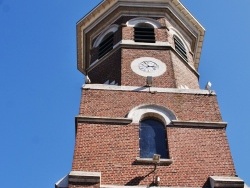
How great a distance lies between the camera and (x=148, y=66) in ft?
70.1

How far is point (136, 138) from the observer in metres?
17.3

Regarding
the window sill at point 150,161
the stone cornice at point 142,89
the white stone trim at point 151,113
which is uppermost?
the stone cornice at point 142,89

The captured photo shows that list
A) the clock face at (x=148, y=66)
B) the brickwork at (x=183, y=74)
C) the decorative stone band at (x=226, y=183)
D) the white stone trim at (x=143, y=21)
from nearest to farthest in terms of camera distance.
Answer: the decorative stone band at (x=226, y=183) → the clock face at (x=148, y=66) → the brickwork at (x=183, y=74) → the white stone trim at (x=143, y=21)

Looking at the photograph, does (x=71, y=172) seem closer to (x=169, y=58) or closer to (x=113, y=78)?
(x=113, y=78)

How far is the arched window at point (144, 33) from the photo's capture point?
77.5ft

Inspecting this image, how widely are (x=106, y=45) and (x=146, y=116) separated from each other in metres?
7.01

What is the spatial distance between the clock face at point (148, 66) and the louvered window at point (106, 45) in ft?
8.54

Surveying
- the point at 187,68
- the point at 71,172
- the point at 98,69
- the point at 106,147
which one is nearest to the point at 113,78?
the point at 98,69

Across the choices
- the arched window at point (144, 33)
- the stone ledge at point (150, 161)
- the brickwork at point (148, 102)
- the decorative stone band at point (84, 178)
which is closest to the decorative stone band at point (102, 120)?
the brickwork at point (148, 102)

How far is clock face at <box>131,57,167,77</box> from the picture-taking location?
20906 mm

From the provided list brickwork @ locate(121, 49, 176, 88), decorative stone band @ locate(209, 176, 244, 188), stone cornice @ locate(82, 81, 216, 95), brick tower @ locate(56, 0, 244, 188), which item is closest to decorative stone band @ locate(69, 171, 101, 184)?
brick tower @ locate(56, 0, 244, 188)

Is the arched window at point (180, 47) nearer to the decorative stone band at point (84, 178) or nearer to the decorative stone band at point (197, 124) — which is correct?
the decorative stone band at point (197, 124)

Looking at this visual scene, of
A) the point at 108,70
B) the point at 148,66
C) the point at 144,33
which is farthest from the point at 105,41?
the point at 148,66

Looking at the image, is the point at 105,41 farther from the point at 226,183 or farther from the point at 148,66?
the point at 226,183
